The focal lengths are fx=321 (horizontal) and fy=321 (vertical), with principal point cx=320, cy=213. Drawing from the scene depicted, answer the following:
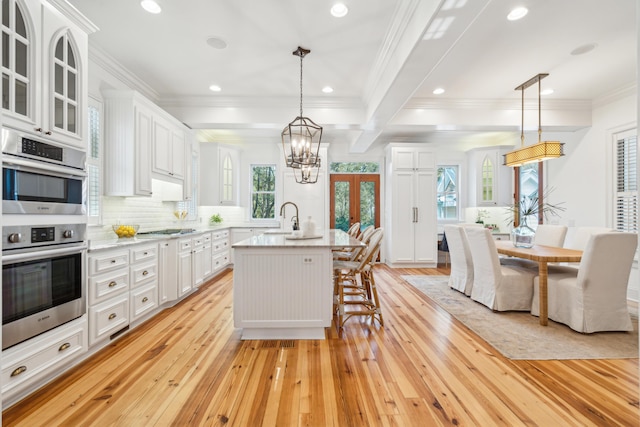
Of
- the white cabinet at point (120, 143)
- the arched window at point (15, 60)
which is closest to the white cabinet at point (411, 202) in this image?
the white cabinet at point (120, 143)

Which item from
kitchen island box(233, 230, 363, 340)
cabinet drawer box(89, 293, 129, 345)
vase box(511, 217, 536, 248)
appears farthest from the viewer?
vase box(511, 217, 536, 248)

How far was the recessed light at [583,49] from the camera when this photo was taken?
10.8ft

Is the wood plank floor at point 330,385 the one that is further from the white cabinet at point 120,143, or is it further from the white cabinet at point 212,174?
the white cabinet at point 212,174

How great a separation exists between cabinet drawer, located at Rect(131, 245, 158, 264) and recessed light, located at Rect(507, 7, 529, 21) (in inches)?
159

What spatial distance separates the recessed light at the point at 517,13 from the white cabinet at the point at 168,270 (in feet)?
13.5

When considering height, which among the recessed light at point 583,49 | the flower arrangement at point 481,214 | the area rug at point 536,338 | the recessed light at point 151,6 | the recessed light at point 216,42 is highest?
the recessed light at point 151,6

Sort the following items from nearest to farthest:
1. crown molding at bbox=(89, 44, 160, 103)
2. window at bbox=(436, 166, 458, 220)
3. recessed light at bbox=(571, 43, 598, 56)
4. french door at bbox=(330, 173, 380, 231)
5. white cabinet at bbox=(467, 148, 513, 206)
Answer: recessed light at bbox=(571, 43, 598, 56) → crown molding at bbox=(89, 44, 160, 103) → white cabinet at bbox=(467, 148, 513, 206) → window at bbox=(436, 166, 458, 220) → french door at bbox=(330, 173, 380, 231)

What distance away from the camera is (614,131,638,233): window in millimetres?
4289

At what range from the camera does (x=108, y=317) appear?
8.96 ft

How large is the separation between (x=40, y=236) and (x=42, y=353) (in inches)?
30.2

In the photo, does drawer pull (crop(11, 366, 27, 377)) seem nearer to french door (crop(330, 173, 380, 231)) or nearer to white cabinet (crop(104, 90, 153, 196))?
white cabinet (crop(104, 90, 153, 196))

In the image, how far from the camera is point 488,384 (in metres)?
2.23

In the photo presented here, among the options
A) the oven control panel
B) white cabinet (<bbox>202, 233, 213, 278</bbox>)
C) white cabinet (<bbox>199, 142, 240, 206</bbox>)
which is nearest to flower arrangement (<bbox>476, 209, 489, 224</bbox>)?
white cabinet (<bbox>199, 142, 240, 206</bbox>)

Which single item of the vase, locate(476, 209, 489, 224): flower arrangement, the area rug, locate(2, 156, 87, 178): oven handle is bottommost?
the area rug
